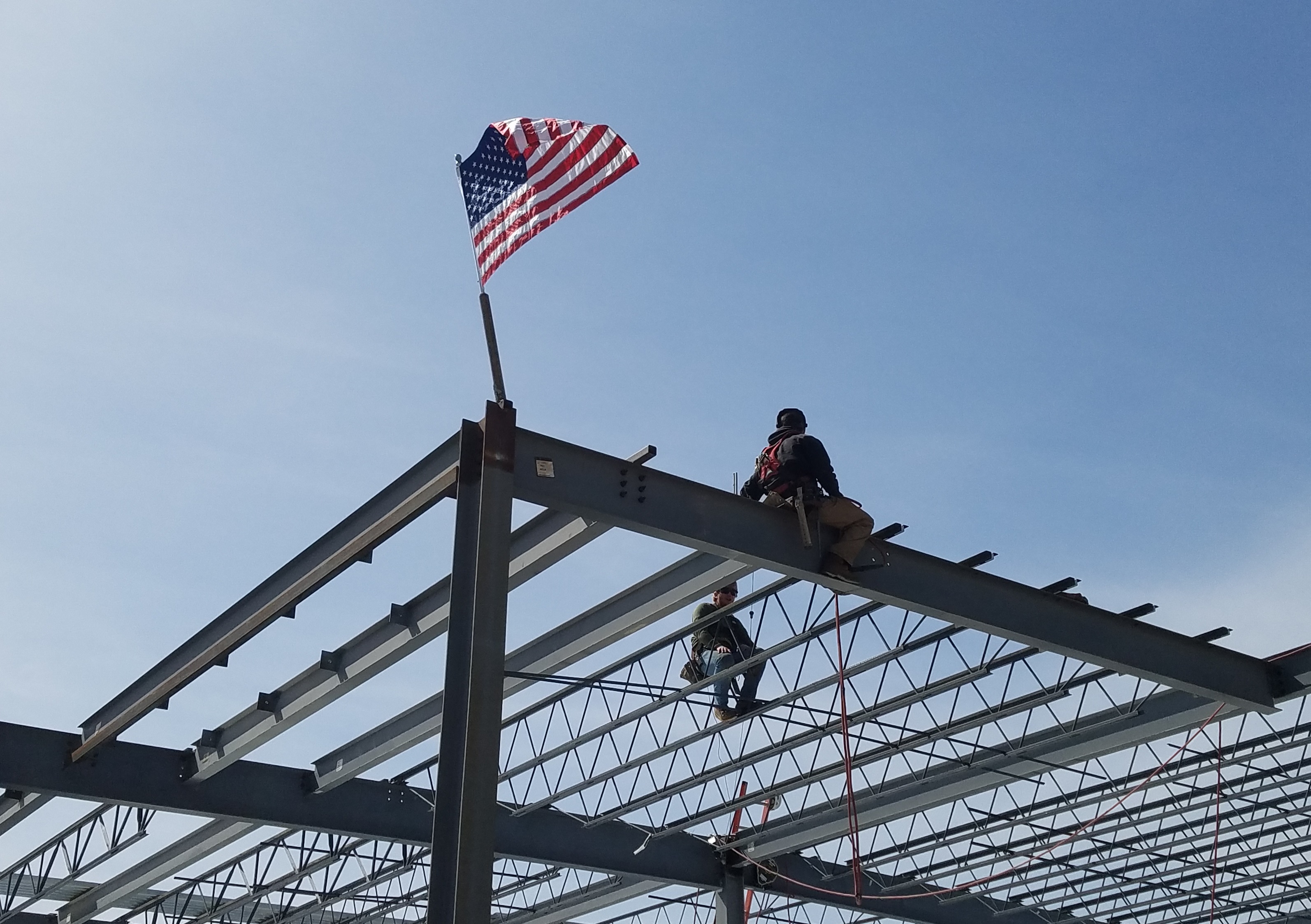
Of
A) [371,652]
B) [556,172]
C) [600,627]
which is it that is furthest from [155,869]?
[556,172]

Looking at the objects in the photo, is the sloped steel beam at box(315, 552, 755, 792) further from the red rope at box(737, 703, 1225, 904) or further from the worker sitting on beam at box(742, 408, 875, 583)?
the red rope at box(737, 703, 1225, 904)

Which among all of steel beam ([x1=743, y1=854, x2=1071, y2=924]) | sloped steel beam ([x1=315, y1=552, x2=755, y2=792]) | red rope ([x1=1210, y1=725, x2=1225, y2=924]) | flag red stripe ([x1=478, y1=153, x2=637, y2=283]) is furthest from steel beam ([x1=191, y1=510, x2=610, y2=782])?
red rope ([x1=1210, y1=725, x2=1225, y2=924])

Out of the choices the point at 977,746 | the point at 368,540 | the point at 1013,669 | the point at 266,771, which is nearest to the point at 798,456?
the point at 368,540

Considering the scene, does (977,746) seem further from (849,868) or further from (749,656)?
(849,868)

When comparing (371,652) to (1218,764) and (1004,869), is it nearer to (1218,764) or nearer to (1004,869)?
(1218,764)

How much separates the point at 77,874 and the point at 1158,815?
64.1 ft

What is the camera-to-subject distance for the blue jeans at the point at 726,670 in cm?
2042

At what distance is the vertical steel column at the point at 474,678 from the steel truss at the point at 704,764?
29 mm

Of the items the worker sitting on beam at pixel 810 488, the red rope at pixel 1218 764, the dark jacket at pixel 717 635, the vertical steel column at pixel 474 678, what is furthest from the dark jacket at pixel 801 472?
the red rope at pixel 1218 764

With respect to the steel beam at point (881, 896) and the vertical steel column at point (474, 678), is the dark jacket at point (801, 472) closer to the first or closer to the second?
the vertical steel column at point (474, 678)

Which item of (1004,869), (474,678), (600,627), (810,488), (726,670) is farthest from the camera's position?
(1004,869)

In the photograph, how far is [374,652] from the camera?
1800 centimetres

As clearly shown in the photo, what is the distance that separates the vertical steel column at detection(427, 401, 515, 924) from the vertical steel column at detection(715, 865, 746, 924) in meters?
14.4

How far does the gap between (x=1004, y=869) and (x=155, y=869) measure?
16425 mm
